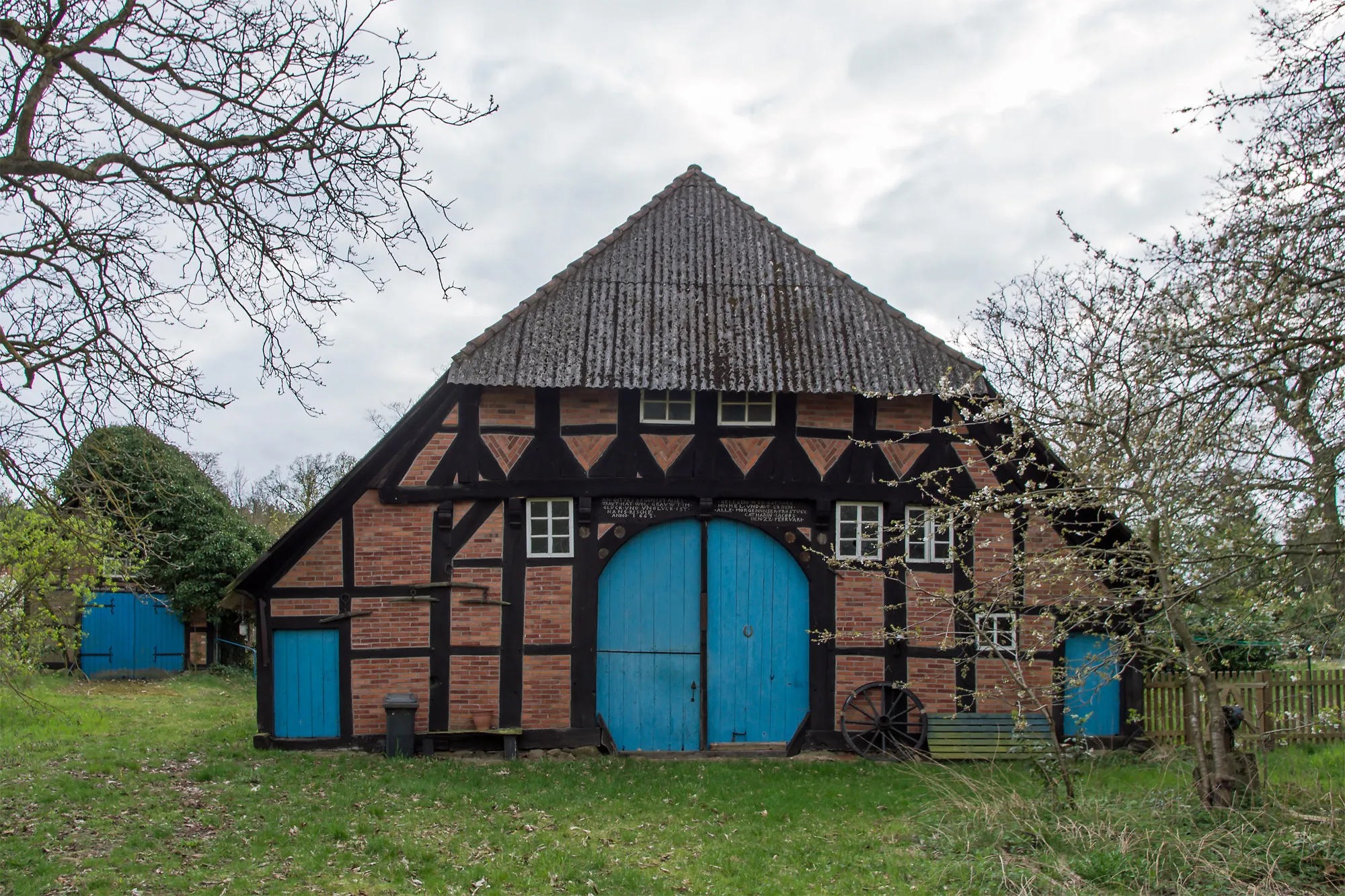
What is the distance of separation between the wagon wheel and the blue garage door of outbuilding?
47.8ft

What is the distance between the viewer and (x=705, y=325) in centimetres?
1201

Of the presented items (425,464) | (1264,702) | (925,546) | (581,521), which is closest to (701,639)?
(581,521)

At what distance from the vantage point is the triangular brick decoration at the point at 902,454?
39.6ft

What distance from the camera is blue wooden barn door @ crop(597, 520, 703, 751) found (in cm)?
1174

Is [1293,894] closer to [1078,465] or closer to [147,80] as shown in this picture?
[1078,465]

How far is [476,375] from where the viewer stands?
11328mm

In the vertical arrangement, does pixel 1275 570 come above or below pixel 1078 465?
below

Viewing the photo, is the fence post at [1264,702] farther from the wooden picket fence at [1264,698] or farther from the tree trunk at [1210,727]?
the tree trunk at [1210,727]

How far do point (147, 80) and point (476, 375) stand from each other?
5.53m

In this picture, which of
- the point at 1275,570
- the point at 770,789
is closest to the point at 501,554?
the point at 770,789

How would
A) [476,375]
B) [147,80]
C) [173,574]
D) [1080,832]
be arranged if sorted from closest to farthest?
[147,80] → [1080,832] → [476,375] → [173,574]

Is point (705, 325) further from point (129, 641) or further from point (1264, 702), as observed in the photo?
point (129, 641)

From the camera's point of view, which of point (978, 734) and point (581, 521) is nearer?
point (581, 521)

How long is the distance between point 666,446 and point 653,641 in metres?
2.28
